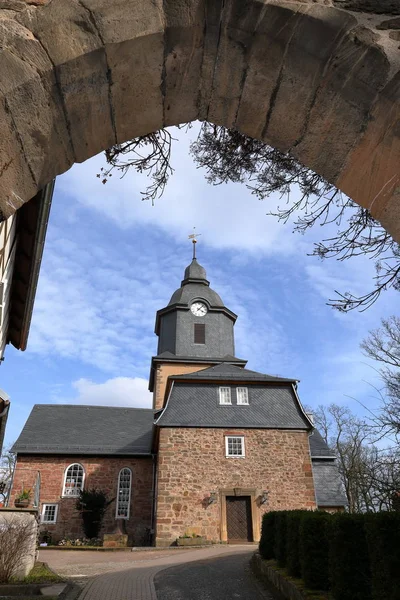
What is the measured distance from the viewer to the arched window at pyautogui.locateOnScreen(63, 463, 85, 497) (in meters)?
22.5

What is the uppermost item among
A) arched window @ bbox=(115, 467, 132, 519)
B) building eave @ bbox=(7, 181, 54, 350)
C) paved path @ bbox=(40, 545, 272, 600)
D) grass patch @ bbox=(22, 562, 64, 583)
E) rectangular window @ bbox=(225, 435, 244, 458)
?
building eave @ bbox=(7, 181, 54, 350)

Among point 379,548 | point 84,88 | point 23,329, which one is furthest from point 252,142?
point 23,329

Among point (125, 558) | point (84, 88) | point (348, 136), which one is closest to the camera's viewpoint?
point (84, 88)

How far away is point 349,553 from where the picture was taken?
536cm

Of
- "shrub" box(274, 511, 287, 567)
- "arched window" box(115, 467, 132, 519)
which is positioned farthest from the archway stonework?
"arched window" box(115, 467, 132, 519)

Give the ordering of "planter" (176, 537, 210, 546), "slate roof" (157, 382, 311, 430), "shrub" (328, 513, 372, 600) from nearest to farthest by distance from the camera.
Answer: "shrub" (328, 513, 372, 600), "planter" (176, 537, 210, 546), "slate roof" (157, 382, 311, 430)

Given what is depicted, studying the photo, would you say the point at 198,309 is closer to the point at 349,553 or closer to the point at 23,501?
the point at 23,501

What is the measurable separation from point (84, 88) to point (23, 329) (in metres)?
8.47

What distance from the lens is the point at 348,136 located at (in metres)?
2.19

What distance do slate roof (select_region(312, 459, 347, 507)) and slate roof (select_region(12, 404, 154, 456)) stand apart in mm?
8379

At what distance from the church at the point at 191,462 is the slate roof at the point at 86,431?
6 centimetres

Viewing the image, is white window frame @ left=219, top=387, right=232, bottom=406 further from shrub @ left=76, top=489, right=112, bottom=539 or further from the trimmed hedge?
the trimmed hedge

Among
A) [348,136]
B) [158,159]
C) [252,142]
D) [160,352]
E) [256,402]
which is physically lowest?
[348,136]

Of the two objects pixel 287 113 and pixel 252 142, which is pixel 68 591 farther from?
pixel 287 113
